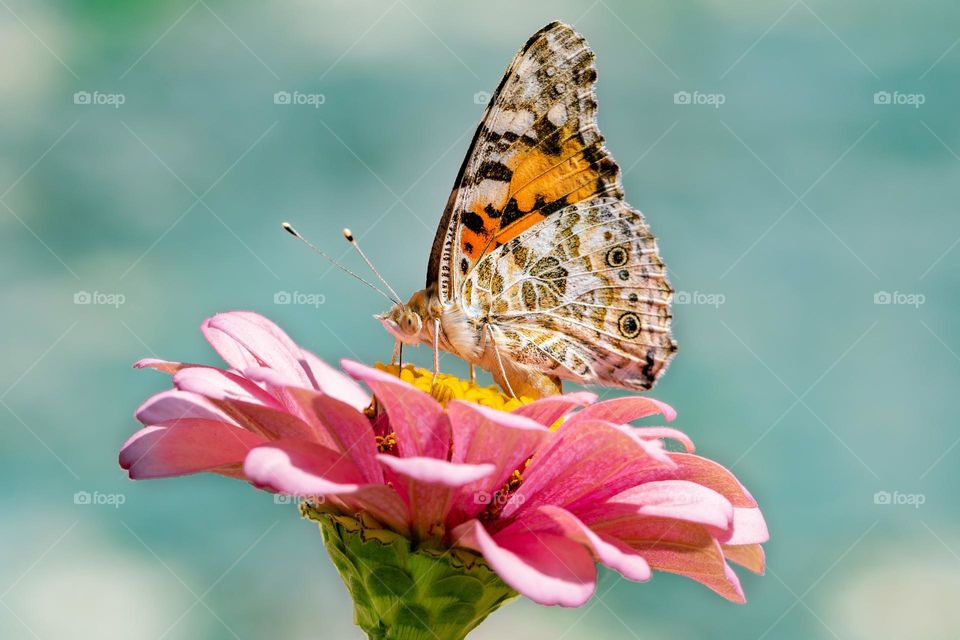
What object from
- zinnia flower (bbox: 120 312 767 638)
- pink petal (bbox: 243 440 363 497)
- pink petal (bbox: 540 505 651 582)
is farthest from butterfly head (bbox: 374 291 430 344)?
pink petal (bbox: 540 505 651 582)

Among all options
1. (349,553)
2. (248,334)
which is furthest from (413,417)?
(248,334)

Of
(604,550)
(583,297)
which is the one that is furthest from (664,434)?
(583,297)

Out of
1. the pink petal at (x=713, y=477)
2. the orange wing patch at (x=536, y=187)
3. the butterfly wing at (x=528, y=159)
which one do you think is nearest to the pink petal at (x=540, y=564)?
the pink petal at (x=713, y=477)

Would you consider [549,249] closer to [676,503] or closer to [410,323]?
[410,323]

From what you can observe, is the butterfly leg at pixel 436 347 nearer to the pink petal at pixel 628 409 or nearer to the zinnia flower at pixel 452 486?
the zinnia flower at pixel 452 486

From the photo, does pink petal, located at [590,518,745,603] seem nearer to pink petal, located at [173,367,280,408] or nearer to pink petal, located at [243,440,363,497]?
pink petal, located at [243,440,363,497]

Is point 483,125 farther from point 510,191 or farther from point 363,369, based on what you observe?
point 363,369

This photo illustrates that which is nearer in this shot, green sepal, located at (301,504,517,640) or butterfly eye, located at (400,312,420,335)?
green sepal, located at (301,504,517,640)
